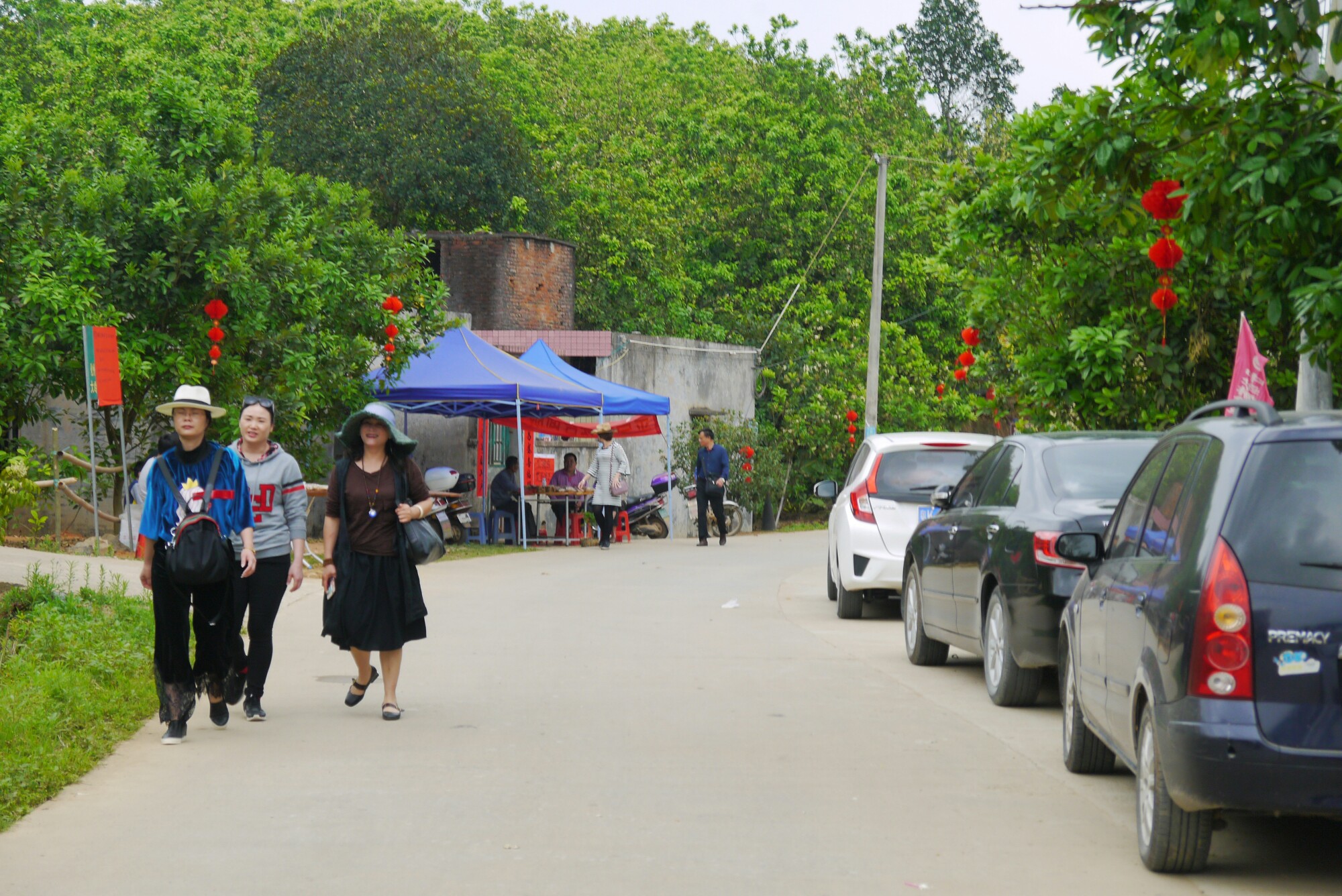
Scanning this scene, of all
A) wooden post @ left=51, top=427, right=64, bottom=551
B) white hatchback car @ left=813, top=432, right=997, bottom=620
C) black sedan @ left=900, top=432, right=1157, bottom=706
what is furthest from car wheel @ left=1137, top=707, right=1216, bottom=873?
wooden post @ left=51, top=427, right=64, bottom=551

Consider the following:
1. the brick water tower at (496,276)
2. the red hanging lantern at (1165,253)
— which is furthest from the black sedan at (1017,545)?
the brick water tower at (496,276)

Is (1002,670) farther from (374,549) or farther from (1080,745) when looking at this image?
(374,549)

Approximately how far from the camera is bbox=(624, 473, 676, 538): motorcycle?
28.0 metres

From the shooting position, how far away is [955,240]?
14344 mm

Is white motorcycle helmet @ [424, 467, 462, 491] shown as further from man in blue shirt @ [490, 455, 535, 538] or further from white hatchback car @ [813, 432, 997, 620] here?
white hatchback car @ [813, 432, 997, 620]

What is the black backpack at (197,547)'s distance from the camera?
7.88 metres

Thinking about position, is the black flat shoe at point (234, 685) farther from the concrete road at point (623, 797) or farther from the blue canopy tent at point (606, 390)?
the blue canopy tent at point (606, 390)

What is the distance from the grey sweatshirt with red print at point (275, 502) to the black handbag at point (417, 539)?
0.53 meters

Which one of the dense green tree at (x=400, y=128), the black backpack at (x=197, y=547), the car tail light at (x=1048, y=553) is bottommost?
the car tail light at (x=1048, y=553)

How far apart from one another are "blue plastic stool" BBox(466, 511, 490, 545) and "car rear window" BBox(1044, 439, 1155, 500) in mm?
16830

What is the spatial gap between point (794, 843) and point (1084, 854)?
105cm

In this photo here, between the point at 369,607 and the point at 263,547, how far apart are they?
2.17 ft

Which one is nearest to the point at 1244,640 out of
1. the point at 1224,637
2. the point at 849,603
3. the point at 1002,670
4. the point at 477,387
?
the point at 1224,637

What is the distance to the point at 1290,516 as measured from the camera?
16.4 feet
